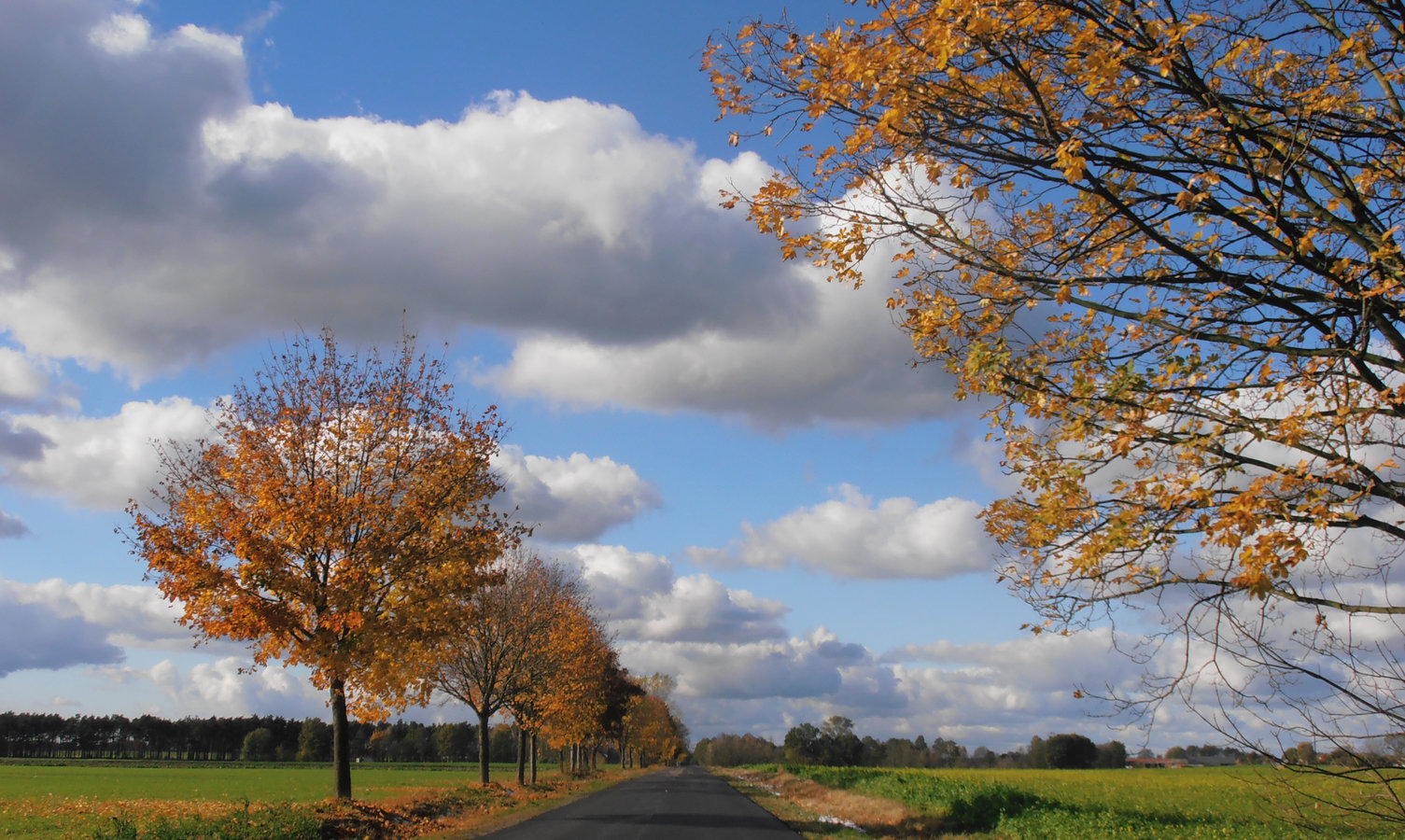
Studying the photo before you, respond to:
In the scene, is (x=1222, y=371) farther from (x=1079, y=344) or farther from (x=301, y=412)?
(x=301, y=412)

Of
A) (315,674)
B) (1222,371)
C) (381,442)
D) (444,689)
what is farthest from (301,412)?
(444,689)

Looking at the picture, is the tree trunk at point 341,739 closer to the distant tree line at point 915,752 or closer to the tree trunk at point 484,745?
the tree trunk at point 484,745

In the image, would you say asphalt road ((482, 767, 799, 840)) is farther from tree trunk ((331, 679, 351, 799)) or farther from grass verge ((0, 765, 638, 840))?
tree trunk ((331, 679, 351, 799))

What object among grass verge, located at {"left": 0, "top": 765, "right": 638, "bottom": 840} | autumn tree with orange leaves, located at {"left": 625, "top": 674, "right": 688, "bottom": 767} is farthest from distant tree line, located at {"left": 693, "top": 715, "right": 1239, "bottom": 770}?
grass verge, located at {"left": 0, "top": 765, "right": 638, "bottom": 840}

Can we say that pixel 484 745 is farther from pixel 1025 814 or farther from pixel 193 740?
pixel 193 740

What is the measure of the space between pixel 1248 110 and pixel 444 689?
39230 mm

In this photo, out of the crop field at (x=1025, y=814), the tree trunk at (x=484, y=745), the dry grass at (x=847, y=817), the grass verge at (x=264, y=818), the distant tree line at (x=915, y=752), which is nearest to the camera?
the grass verge at (x=264, y=818)

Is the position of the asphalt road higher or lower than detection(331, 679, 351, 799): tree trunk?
lower

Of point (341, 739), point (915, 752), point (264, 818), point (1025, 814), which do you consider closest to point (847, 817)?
point (1025, 814)

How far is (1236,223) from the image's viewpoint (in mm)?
5516

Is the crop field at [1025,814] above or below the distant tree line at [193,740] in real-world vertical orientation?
above

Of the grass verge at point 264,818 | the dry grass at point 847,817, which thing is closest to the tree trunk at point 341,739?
the grass verge at point 264,818

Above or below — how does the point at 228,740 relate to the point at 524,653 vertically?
below

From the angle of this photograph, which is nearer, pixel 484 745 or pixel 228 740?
pixel 484 745
